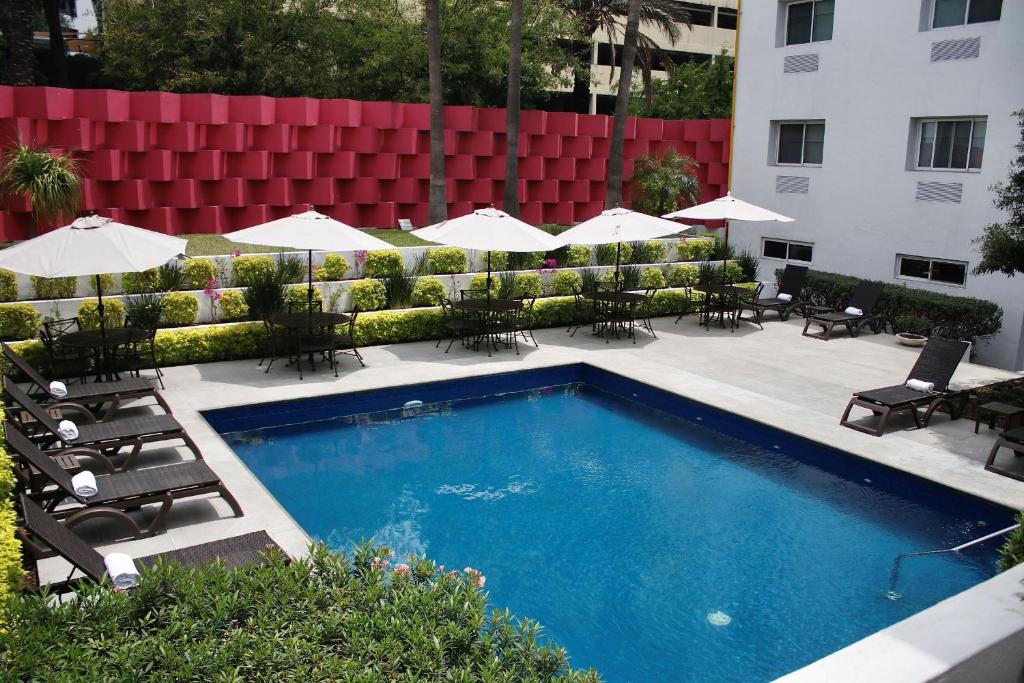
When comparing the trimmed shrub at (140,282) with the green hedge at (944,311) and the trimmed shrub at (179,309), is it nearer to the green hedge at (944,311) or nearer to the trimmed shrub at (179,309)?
the trimmed shrub at (179,309)

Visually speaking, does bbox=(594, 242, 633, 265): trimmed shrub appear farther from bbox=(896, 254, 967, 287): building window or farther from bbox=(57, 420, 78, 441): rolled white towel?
bbox=(57, 420, 78, 441): rolled white towel

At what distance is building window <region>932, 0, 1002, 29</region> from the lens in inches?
644

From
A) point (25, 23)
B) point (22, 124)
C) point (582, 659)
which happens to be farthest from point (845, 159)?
point (25, 23)

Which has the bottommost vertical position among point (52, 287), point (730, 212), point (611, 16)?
point (52, 287)

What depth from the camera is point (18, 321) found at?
39.7 ft

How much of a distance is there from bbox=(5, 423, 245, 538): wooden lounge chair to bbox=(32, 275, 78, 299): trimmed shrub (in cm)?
601

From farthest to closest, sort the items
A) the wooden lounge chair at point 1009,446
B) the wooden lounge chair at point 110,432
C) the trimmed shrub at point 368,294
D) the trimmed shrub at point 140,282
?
the trimmed shrub at point 368,294 → the trimmed shrub at point 140,282 → the wooden lounge chair at point 1009,446 → the wooden lounge chair at point 110,432

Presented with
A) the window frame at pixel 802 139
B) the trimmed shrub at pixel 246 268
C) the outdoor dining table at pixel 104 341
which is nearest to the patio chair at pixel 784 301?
the window frame at pixel 802 139

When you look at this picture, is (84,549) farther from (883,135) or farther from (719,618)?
(883,135)

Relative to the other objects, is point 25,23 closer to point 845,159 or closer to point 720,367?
point 720,367

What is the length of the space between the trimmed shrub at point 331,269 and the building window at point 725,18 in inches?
1525

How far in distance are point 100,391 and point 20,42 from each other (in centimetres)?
1375

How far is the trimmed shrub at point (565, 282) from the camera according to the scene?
56.6ft

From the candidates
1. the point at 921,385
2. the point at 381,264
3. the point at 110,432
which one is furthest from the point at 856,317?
the point at 110,432
